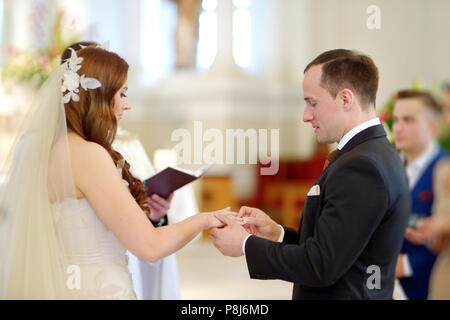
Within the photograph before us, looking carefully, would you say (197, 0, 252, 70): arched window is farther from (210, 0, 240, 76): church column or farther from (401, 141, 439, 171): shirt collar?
(401, 141, 439, 171): shirt collar

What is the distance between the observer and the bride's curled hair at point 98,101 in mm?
2387

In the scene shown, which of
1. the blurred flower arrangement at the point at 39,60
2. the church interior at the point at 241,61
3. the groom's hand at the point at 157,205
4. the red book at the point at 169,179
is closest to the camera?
the red book at the point at 169,179

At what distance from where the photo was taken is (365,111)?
2160 millimetres

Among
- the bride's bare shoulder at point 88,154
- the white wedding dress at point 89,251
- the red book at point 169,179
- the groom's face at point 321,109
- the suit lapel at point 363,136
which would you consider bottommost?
the white wedding dress at point 89,251

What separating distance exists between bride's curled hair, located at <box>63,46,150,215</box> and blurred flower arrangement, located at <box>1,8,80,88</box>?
A: 7.47 feet

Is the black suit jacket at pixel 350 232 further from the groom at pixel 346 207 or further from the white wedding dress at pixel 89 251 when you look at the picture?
the white wedding dress at pixel 89 251

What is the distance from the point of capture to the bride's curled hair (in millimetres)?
2387

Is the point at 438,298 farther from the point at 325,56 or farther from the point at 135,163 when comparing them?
the point at 135,163

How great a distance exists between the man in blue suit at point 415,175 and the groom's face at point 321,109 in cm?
90

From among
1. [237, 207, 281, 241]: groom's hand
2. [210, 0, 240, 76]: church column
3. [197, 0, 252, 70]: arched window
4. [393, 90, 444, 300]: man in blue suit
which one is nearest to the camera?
[237, 207, 281, 241]: groom's hand

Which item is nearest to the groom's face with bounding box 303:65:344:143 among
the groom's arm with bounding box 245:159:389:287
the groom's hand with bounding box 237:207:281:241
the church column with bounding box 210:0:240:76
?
the groom's arm with bounding box 245:159:389:287

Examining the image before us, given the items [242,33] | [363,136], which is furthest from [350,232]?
[242,33]

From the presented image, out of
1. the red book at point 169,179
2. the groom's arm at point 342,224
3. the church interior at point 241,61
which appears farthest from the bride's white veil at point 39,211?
the church interior at point 241,61
